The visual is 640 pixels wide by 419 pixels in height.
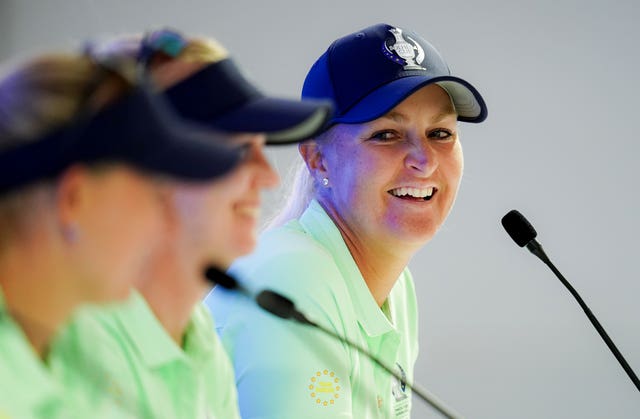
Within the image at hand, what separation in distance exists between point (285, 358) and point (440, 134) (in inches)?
19.6

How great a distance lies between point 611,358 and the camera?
2.59m

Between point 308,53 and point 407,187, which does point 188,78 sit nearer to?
point 407,187

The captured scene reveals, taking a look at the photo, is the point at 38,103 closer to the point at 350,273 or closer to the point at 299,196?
the point at 350,273

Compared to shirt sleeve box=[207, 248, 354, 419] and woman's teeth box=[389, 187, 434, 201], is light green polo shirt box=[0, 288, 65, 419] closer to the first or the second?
shirt sleeve box=[207, 248, 354, 419]

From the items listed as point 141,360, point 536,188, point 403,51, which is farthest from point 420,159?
point 536,188

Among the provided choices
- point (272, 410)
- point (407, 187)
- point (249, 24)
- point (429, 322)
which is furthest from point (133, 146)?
point (429, 322)

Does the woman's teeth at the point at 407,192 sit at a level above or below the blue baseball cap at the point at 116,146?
below

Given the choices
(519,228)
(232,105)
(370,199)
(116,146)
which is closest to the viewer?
(116,146)

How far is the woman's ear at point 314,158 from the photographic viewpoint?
4.68ft

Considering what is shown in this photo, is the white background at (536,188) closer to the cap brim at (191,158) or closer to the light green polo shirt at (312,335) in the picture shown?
the light green polo shirt at (312,335)

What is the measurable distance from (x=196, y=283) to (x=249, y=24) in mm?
1889

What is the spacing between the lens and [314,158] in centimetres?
144

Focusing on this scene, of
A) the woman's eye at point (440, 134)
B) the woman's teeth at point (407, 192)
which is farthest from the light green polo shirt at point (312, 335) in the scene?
the woman's eye at point (440, 134)

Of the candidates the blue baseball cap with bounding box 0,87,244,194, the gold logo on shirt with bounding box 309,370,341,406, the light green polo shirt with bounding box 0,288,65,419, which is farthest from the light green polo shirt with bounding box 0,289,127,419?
the gold logo on shirt with bounding box 309,370,341,406
